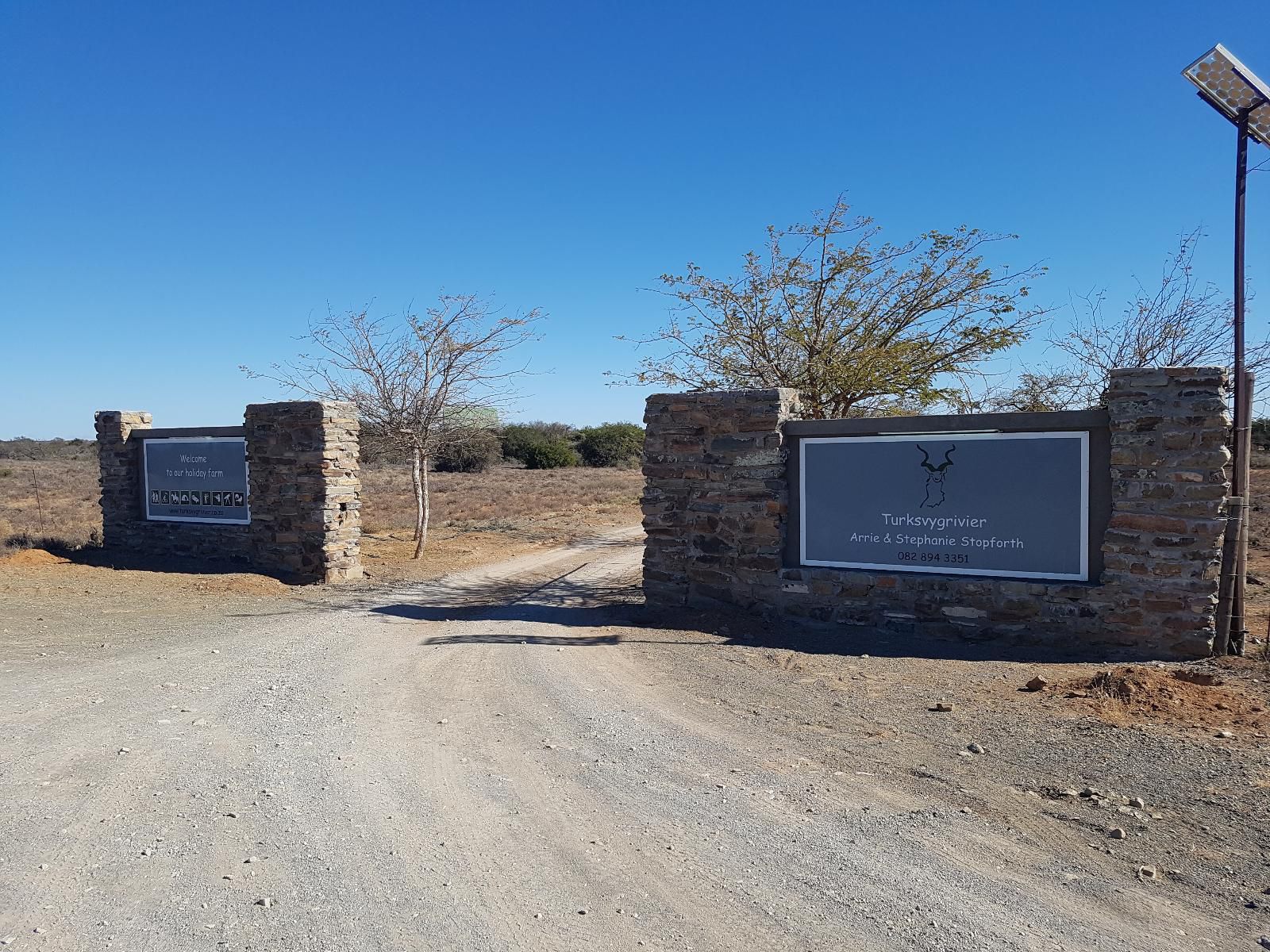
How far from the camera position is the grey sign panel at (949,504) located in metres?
8.48

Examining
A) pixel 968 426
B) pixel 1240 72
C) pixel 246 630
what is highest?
pixel 1240 72

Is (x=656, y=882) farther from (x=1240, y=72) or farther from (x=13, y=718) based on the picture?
(x=1240, y=72)

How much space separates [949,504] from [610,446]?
46341 mm

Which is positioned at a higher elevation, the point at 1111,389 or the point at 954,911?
the point at 1111,389

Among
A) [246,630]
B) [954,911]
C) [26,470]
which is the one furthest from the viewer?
[26,470]

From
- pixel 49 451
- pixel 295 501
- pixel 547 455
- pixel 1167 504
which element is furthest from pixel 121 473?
pixel 49 451

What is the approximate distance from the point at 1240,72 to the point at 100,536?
1934 centimetres

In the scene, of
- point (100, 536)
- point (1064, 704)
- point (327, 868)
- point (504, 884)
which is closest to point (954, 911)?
point (504, 884)

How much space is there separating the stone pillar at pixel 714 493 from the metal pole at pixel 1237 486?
13.5 feet

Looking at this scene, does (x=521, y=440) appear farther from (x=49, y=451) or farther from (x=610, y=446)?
(x=49, y=451)

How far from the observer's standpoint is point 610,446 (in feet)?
181

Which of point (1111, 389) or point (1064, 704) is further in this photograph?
point (1111, 389)

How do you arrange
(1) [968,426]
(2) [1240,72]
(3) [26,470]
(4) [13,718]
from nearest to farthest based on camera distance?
Answer: (4) [13,718] < (2) [1240,72] < (1) [968,426] < (3) [26,470]

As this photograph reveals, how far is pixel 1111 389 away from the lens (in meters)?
8.11
